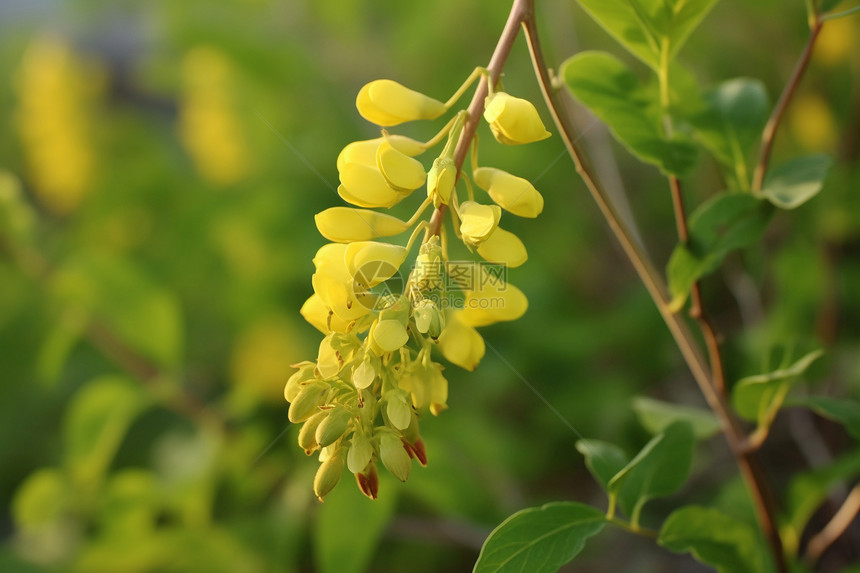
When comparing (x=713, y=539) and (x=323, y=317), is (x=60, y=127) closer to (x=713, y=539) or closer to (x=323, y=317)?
(x=323, y=317)

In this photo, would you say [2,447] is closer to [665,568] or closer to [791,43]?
[665,568]

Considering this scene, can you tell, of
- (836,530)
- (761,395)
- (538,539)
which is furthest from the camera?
(836,530)

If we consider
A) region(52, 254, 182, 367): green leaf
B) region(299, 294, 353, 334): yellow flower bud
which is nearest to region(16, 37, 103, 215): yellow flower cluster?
region(52, 254, 182, 367): green leaf

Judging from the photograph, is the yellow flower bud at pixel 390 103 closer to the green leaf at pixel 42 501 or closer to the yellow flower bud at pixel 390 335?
the yellow flower bud at pixel 390 335

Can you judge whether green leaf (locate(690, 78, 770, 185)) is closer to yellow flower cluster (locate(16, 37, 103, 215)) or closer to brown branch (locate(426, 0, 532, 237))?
brown branch (locate(426, 0, 532, 237))

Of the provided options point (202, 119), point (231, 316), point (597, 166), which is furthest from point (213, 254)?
point (597, 166)

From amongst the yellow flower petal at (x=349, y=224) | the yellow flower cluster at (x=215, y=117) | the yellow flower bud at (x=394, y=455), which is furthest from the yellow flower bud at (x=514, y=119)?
the yellow flower cluster at (x=215, y=117)

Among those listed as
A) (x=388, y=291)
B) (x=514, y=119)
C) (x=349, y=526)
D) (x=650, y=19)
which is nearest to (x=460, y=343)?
(x=388, y=291)
